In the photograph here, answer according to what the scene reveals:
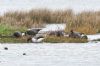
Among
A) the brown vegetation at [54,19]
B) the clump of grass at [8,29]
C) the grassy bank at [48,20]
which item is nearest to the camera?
the clump of grass at [8,29]

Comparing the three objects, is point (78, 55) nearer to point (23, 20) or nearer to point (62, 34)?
point (62, 34)

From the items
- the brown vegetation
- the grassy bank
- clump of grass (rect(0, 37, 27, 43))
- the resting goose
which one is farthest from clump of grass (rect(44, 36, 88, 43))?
the brown vegetation

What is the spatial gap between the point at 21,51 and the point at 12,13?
38.4 feet

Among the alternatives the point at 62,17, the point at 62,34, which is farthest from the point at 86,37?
the point at 62,17

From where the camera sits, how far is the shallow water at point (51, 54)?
60.4 feet

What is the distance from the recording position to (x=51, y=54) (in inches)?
800

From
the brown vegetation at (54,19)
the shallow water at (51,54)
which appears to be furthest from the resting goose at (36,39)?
the brown vegetation at (54,19)

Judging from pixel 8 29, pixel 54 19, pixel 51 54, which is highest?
pixel 54 19

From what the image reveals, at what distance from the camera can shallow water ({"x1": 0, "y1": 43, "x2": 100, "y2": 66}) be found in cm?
1841

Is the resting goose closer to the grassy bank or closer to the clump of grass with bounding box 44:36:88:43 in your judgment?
the clump of grass with bounding box 44:36:88:43

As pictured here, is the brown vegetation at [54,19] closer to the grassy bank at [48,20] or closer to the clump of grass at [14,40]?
the grassy bank at [48,20]

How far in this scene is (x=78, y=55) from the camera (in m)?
20.1

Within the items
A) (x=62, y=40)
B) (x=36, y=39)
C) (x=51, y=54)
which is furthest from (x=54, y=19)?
(x=51, y=54)

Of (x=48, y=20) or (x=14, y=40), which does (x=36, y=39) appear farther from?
(x=48, y=20)
